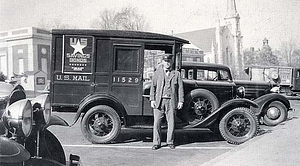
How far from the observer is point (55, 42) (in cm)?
467

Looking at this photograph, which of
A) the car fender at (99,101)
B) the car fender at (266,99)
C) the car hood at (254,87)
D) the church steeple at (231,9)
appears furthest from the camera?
the car hood at (254,87)

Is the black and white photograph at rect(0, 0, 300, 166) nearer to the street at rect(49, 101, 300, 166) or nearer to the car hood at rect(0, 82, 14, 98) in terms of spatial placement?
the street at rect(49, 101, 300, 166)

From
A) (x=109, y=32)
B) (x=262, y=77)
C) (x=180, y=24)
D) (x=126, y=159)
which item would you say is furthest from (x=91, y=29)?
(x=262, y=77)

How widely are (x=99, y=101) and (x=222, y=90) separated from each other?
213cm

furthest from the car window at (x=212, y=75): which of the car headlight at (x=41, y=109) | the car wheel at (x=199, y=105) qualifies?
the car headlight at (x=41, y=109)

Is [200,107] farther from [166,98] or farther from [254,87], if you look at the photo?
[254,87]

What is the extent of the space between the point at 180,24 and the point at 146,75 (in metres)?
1.11

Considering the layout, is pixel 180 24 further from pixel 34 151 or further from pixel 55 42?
pixel 34 151

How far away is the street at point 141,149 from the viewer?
379cm

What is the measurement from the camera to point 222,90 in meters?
5.43

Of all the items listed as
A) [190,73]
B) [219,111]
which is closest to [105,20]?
[190,73]

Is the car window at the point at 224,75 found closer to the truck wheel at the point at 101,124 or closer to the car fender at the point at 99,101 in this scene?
the car fender at the point at 99,101

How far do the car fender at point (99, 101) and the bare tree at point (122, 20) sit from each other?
1.03 meters

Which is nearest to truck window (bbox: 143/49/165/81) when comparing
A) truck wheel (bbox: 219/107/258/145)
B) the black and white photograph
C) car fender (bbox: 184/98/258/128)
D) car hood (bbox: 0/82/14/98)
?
the black and white photograph
